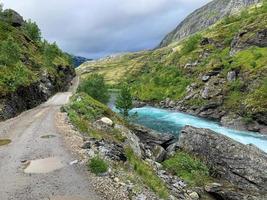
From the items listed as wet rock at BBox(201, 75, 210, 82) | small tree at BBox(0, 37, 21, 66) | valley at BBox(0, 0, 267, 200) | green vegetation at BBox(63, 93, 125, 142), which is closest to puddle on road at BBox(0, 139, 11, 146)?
valley at BBox(0, 0, 267, 200)

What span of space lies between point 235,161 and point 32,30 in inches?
5517

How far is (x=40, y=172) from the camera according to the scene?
88.1ft

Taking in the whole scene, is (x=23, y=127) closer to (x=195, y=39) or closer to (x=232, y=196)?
(x=232, y=196)

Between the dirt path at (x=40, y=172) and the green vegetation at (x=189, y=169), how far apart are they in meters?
12.7

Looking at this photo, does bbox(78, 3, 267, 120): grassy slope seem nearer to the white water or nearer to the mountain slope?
the white water

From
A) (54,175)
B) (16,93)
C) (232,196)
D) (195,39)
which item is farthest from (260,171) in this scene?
(195,39)

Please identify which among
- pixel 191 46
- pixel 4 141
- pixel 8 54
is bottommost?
pixel 4 141

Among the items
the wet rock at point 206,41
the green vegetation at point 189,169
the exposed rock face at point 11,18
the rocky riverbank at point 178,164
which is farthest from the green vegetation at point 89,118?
the wet rock at point 206,41

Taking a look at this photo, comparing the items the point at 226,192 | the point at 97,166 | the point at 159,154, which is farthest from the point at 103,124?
the point at 97,166

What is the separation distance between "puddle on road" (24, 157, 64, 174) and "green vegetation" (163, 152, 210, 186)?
13805 millimetres

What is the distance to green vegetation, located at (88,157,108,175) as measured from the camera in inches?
1025

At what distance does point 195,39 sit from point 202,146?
151273mm

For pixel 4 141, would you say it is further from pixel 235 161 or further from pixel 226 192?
pixel 235 161

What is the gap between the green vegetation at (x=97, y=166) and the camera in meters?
26.0
